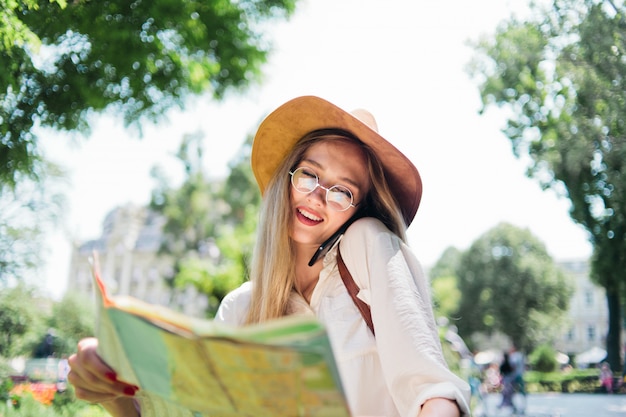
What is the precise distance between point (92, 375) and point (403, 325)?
61cm

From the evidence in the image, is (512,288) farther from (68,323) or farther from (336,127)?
(336,127)

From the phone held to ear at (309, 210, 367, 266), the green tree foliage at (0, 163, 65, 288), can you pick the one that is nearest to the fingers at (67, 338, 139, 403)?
the phone held to ear at (309, 210, 367, 266)

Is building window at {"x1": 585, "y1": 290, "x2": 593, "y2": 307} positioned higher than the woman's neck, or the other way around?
the woman's neck

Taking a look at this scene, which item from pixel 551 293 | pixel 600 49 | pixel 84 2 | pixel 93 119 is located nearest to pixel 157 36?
pixel 93 119

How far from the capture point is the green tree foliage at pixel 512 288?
37469mm

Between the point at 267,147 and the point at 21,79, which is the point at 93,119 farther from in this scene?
the point at 267,147

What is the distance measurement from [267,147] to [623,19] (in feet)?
8.43

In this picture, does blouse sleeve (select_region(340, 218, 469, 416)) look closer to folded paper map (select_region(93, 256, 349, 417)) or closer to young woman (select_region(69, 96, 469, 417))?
young woman (select_region(69, 96, 469, 417))

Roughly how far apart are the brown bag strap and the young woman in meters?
0.01

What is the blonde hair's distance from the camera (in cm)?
161

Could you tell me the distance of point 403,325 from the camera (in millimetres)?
1175

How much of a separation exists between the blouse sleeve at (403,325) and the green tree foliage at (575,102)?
9.09 ft

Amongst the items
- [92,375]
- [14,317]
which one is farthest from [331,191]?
[14,317]

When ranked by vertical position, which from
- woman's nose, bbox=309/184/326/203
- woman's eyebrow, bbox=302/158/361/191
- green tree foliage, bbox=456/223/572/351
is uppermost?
woman's eyebrow, bbox=302/158/361/191
